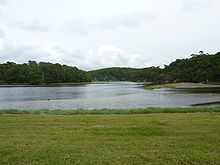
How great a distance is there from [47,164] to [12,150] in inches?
71.6

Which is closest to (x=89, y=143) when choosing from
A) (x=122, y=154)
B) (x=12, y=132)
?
(x=122, y=154)

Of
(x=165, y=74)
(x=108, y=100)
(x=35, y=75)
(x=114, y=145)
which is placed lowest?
(x=108, y=100)

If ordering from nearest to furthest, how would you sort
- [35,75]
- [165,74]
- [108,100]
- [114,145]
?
[114,145] < [108,100] < [35,75] < [165,74]

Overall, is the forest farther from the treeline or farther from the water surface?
the water surface

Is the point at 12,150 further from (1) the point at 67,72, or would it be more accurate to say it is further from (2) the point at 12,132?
(1) the point at 67,72

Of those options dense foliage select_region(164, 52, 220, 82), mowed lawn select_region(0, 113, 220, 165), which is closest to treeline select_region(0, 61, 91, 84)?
dense foliage select_region(164, 52, 220, 82)

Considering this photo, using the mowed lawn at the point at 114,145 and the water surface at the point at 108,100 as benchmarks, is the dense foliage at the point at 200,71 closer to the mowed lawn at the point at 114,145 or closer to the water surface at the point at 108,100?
the water surface at the point at 108,100

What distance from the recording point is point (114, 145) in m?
6.52

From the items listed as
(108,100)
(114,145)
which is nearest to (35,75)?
(108,100)

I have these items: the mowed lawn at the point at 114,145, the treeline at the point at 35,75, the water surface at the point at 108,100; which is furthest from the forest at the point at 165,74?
the mowed lawn at the point at 114,145

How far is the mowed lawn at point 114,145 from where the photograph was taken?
5.27m

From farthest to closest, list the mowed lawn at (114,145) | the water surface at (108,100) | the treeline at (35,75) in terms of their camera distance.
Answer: the treeline at (35,75), the water surface at (108,100), the mowed lawn at (114,145)

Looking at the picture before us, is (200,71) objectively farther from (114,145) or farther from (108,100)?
(114,145)

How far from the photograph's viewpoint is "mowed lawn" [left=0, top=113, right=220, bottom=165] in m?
5.27
